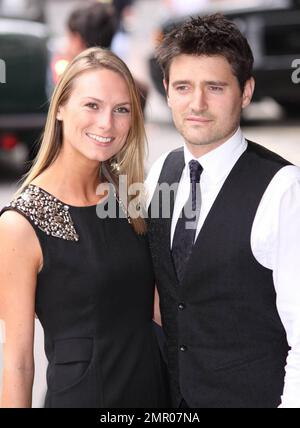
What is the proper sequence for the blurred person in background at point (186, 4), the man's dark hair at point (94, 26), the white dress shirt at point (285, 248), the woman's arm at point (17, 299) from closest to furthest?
the white dress shirt at point (285, 248) → the woman's arm at point (17, 299) → the man's dark hair at point (94, 26) → the blurred person in background at point (186, 4)

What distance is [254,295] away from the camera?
2.87 metres

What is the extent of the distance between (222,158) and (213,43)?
0.35 metres

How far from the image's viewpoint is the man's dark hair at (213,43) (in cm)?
306

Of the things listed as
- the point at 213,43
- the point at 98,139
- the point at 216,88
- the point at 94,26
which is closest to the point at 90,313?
the point at 98,139

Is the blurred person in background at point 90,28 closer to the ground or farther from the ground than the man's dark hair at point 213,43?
farther from the ground

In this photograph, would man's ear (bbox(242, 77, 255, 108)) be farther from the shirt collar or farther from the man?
the shirt collar

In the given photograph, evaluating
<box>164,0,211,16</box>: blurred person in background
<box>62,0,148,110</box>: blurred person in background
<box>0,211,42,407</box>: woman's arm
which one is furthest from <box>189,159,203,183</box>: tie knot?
<box>164,0,211,16</box>: blurred person in background

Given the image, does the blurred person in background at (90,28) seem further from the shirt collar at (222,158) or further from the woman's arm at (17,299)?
the woman's arm at (17,299)

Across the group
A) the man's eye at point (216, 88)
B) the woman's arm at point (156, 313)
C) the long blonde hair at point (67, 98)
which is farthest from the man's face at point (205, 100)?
the woman's arm at point (156, 313)

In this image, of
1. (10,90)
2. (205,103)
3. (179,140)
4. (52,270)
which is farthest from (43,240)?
(179,140)

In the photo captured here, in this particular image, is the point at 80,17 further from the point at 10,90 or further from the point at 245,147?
the point at 10,90

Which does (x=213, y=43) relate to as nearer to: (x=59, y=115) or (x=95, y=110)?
(x=95, y=110)

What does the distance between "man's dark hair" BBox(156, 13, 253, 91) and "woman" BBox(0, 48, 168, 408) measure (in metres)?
0.20

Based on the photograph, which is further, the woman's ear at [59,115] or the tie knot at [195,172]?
the woman's ear at [59,115]
